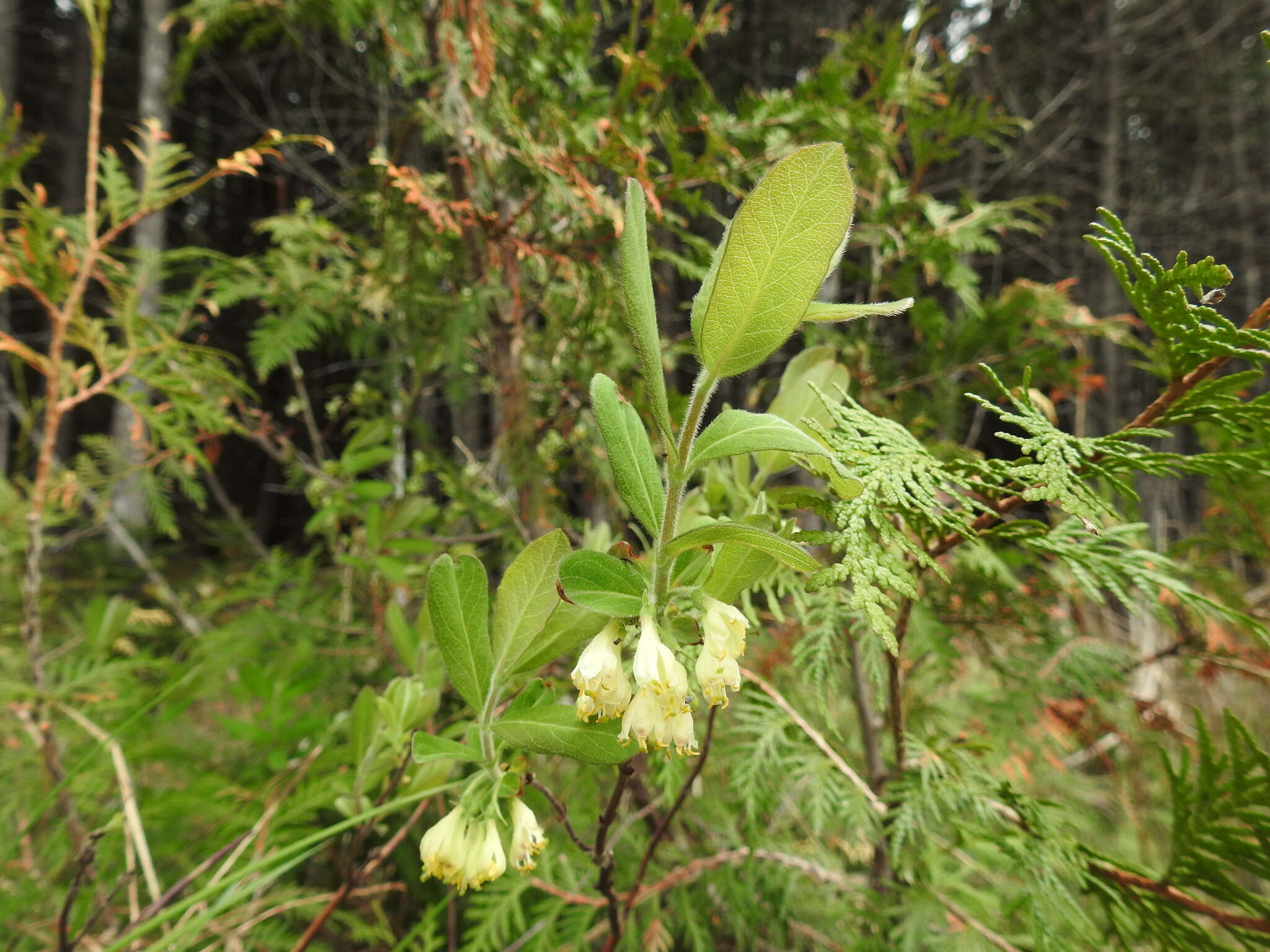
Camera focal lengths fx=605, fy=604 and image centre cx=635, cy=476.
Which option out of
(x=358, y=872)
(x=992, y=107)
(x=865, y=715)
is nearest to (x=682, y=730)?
(x=358, y=872)

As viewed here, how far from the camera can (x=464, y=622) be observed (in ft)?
1.15

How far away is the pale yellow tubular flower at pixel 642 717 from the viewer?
0.98 feet

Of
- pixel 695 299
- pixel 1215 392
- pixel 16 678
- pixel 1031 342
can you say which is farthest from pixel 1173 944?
pixel 16 678

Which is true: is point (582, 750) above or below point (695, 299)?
below

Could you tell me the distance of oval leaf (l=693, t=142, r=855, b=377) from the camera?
10.6 inches

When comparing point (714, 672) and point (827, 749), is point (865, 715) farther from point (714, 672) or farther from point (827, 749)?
point (714, 672)

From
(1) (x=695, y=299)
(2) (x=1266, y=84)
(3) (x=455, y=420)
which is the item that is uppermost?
(2) (x=1266, y=84)

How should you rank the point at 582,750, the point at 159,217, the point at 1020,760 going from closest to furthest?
the point at 582,750, the point at 1020,760, the point at 159,217

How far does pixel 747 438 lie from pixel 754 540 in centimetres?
5

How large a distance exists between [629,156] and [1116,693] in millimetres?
1062

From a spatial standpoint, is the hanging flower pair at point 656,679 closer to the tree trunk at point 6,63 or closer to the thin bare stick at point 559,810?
the thin bare stick at point 559,810

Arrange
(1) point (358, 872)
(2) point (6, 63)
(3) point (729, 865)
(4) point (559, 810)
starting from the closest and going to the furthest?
(4) point (559, 810)
(1) point (358, 872)
(3) point (729, 865)
(2) point (6, 63)

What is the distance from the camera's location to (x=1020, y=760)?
36.1 inches

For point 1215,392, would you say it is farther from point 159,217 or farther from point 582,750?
point 159,217
